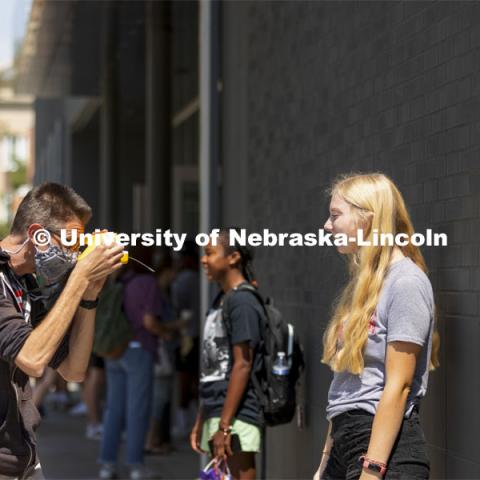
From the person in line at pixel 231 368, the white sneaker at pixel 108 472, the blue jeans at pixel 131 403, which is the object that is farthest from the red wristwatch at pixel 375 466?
the white sneaker at pixel 108 472

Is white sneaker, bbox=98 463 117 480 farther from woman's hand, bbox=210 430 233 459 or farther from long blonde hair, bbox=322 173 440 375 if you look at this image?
long blonde hair, bbox=322 173 440 375

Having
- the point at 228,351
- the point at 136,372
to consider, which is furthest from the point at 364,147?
the point at 136,372

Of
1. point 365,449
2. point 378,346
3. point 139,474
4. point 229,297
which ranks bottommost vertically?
point 139,474

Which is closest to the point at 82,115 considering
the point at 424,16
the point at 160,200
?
the point at 160,200

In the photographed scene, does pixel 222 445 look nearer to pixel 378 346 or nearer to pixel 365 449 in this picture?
pixel 365 449

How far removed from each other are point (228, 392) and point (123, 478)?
14.0ft

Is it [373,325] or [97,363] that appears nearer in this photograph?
[373,325]

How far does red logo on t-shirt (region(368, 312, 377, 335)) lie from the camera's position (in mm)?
3867

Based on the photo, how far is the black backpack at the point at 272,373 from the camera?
19.6 feet

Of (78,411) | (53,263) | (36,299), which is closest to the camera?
(53,263)

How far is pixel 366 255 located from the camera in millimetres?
3941

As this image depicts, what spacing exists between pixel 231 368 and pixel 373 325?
2177mm

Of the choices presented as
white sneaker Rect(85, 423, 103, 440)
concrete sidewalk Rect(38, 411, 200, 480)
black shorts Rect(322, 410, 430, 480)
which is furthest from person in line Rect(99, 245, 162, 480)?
black shorts Rect(322, 410, 430, 480)

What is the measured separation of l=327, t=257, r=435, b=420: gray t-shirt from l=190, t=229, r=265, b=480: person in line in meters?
1.84
